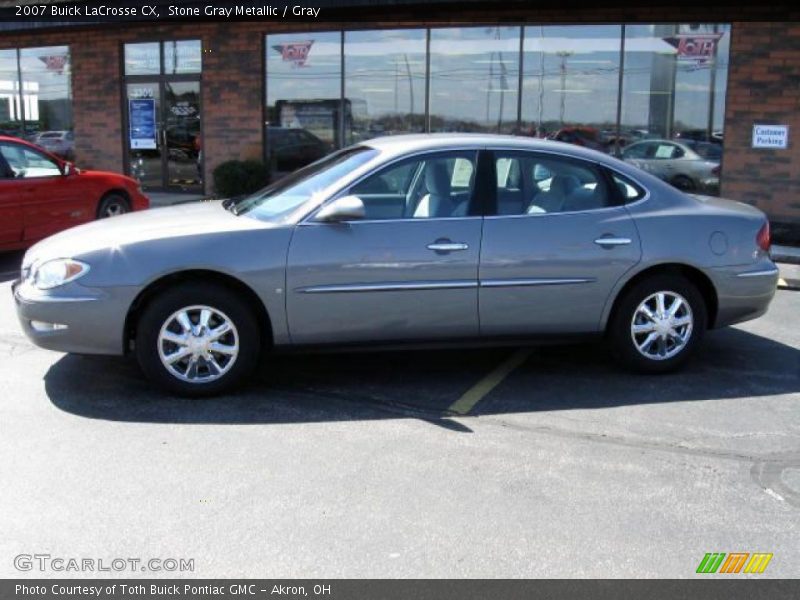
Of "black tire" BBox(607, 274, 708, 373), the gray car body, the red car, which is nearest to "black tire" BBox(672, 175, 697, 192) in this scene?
the gray car body

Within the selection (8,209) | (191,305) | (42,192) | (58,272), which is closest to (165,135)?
(42,192)

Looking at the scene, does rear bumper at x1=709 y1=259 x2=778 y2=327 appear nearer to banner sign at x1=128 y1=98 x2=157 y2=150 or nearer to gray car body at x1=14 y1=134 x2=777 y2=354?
gray car body at x1=14 y1=134 x2=777 y2=354

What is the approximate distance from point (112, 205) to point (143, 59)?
6.42m

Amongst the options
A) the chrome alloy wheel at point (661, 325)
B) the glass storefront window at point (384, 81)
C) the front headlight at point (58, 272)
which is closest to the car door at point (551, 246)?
the chrome alloy wheel at point (661, 325)

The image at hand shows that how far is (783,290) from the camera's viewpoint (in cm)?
898

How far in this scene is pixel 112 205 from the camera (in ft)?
35.8

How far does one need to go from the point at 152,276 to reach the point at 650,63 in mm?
10296

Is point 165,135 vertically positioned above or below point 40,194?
above

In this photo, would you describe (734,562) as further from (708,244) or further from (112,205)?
(112,205)

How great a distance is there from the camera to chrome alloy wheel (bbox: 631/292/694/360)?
19.0 feet

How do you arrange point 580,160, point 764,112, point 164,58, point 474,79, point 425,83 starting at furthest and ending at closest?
point 164,58 < point 425,83 < point 474,79 < point 764,112 < point 580,160

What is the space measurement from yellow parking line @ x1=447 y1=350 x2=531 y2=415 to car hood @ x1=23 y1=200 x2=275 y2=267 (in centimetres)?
164

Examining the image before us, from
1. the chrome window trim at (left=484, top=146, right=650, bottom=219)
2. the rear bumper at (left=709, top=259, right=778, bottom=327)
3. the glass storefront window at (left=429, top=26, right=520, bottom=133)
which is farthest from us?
the glass storefront window at (left=429, top=26, right=520, bottom=133)
